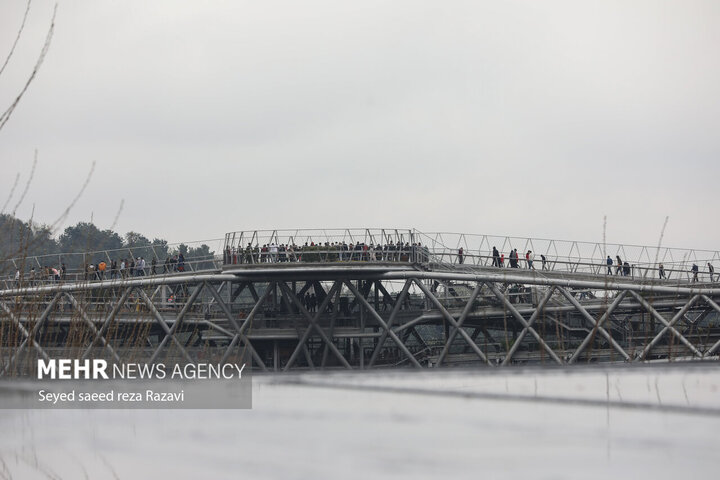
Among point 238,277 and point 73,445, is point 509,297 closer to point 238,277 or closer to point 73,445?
point 238,277

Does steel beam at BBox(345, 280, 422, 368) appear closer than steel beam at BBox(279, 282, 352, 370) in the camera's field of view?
Yes

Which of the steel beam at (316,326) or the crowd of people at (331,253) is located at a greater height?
the crowd of people at (331,253)

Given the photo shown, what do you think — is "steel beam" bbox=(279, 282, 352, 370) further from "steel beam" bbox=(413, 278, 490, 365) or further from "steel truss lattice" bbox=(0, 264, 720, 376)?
"steel beam" bbox=(413, 278, 490, 365)

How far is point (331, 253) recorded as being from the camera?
46.2m

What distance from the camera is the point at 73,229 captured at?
15200cm

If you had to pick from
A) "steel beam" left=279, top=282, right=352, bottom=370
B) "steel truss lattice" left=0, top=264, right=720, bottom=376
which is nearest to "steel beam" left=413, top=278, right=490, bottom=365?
"steel truss lattice" left=0, top=264, right=720, bottom=376

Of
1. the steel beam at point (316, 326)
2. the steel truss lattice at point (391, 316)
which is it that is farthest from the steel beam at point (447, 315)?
the steel beam at point (316, 326)

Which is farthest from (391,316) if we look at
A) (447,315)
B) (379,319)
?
(447,315)

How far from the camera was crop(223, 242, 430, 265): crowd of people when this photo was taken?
46188mm

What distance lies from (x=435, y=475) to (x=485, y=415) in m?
1.41

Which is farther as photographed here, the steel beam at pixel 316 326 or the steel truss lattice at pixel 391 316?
the steel beam at pixel 316 326

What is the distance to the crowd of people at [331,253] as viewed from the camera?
46.2 meters

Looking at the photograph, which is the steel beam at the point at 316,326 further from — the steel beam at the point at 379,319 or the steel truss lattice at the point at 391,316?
the steel beam at the point at 379,319

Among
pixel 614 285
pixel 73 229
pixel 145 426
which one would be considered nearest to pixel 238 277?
pixel 614 285
